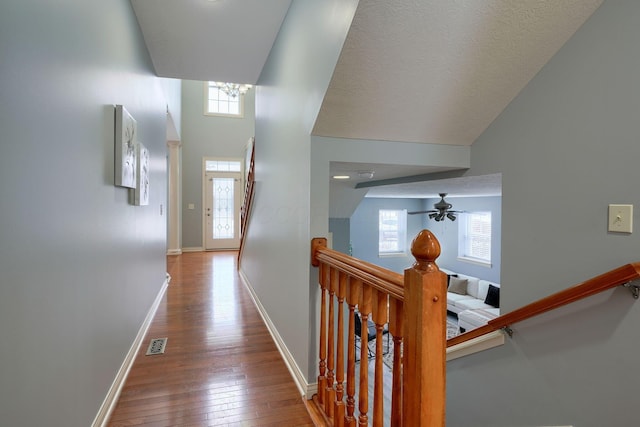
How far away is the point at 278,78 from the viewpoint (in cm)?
286

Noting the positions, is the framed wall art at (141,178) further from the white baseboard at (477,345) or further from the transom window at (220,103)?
the transom window at (220,103)

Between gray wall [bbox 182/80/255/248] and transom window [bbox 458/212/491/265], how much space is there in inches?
222

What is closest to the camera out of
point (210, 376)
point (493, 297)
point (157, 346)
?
point (210, 376)

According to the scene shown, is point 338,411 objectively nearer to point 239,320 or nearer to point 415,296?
point 415,296

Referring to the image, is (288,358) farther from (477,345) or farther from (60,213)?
(60,213)

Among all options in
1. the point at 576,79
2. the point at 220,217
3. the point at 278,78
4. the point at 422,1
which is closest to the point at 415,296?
the point at 422,1

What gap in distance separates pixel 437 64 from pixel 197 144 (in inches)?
275

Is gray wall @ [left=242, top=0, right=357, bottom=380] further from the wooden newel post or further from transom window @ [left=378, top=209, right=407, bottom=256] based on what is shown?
transom window @ [left=378, top=209, right=407, bottom=256]

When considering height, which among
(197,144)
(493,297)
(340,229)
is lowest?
(493,297)

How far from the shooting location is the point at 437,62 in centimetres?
157

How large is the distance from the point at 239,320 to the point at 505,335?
2.31 meters

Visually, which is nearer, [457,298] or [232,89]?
[232,89]

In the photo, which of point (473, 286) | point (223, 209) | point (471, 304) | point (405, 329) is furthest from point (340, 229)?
point (473, 286)

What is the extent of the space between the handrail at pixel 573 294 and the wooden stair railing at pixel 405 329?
81 cm
